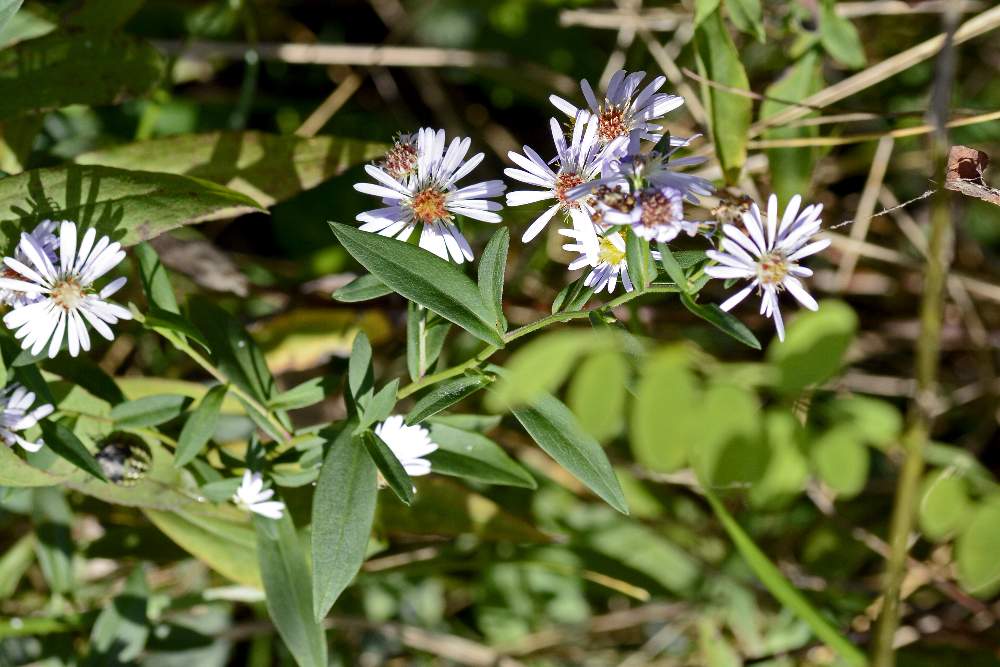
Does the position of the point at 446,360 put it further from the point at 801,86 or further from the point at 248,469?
the point at 801,86

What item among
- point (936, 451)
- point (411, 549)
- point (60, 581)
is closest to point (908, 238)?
point (936, 451)

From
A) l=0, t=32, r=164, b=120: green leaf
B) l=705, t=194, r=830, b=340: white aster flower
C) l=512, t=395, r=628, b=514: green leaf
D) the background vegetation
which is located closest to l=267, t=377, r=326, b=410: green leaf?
the background vegetation

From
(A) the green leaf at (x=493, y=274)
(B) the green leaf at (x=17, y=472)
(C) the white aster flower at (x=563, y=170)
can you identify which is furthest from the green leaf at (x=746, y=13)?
(B) the green leaf at (x=17, y=472)

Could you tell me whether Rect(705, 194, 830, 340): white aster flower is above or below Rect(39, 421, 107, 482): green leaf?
above

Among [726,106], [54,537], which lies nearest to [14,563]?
[54,537]

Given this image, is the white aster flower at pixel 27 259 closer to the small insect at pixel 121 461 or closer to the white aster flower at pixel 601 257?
the small insect at pixel 121 461

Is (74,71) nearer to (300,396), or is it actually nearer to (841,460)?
(300,396)

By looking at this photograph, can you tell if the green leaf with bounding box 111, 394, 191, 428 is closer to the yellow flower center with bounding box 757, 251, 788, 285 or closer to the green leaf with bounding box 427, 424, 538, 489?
the green leaf with bounding box 427, 424, 538, 489
